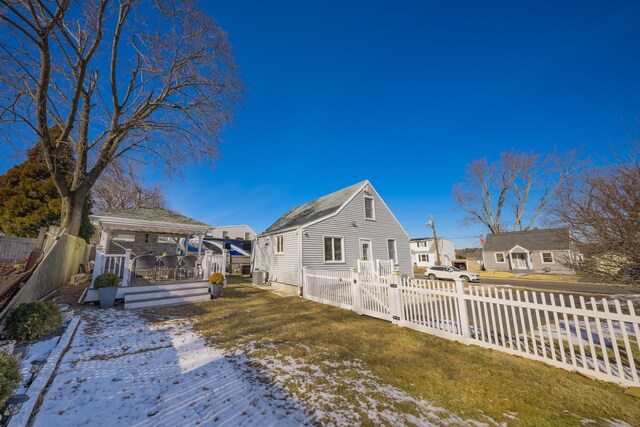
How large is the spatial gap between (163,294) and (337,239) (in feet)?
28.3

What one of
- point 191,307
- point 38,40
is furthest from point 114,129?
point 191,307

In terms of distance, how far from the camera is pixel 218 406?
2977 mm

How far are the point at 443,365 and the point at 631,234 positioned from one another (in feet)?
13.3

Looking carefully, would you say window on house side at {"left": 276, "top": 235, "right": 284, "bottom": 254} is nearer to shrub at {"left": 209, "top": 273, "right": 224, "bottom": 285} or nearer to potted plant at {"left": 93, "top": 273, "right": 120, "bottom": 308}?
shrub at {"left": 209, "top": 273, "right": 224, "bottom": 285}

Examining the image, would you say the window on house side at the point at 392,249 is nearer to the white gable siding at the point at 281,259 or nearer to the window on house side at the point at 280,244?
the white gable siding at the point at 281,259

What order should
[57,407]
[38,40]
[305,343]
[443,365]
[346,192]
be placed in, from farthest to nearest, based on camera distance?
[346,192], [38,40], [305,343], [443,365], [57,407]

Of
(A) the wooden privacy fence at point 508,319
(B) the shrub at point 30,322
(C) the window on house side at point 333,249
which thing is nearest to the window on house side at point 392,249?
(C) the window on house side at point 333,249

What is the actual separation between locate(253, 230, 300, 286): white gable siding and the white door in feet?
14.4

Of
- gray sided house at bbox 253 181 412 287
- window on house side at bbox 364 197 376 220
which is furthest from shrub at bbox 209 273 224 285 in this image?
window on house side at bbox 364 197 376 220

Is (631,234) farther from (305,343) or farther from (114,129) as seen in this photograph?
(114,129)

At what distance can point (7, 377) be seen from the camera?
2566mm

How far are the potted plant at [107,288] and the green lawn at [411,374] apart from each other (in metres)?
3.17

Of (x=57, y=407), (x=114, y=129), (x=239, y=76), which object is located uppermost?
(x=239, y=76)

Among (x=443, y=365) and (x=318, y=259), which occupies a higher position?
(x=318, y=259)
